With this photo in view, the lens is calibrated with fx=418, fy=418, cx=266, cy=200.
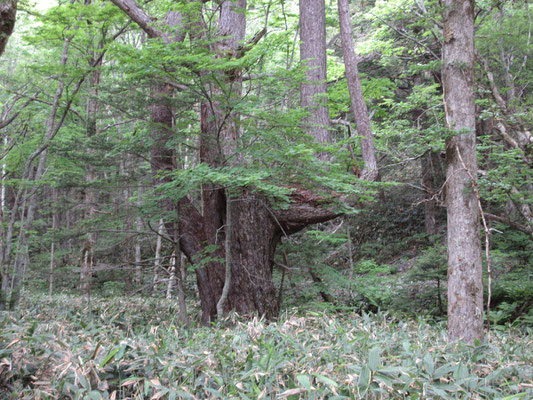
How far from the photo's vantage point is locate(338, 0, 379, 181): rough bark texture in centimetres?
707

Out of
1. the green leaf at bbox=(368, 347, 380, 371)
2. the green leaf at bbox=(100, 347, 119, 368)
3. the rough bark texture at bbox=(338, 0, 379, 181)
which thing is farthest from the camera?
the rough bark texture at bbox=(338, 0, 379, 181)

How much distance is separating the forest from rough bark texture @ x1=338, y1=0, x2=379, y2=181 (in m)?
0.04

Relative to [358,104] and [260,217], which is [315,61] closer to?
[358,104]

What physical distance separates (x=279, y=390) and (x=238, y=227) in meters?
4.73

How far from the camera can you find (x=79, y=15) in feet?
24.3

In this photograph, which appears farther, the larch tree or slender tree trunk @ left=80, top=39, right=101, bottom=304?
slender tree trunk @ left=80, top=39, right=101, bottom=304

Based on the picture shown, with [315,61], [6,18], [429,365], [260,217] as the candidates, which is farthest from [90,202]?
[429,365]

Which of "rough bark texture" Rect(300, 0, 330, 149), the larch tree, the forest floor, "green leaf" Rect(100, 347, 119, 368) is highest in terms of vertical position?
"rough bark texture" Rect(300, 0, 330, 149)

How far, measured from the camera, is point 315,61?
7.69 m

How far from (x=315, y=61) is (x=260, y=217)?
308 cm

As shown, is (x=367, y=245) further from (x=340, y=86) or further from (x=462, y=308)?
(x=462, y=308)

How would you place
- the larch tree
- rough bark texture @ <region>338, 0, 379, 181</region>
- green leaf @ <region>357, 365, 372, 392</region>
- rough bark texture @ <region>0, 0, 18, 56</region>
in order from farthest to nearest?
rough bark texture @ <region>338, 0, 379, 181</region>, the larch tree, rough bark texture @ <region>0, 0, 18, 56</region>, green leaf @ <region>357, 365, 372, 392</region>

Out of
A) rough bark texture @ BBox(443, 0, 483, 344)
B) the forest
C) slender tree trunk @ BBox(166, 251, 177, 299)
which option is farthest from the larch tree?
rough bark texture @ BBox(443, 0, 483, 344)

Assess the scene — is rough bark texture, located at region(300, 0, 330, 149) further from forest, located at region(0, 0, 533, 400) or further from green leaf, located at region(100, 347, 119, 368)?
green leaf, located at region(100, 347, 119, 368)
